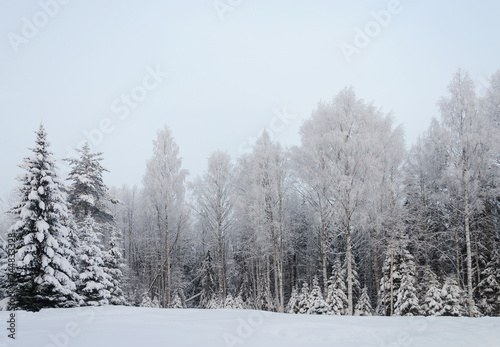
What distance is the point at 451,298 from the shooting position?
20.1m

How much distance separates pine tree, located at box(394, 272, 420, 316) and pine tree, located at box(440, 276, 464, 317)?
1543 mm

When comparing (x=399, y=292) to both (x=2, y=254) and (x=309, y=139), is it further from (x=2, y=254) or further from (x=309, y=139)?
(x=2, y=254)

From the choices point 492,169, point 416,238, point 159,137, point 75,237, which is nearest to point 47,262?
point 75,237

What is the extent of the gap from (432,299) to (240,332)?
18.3 meters

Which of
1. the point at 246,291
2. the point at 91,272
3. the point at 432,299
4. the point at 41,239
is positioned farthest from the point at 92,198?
the point at 432,299

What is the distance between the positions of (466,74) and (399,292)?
13.9 m

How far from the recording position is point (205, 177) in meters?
23.0

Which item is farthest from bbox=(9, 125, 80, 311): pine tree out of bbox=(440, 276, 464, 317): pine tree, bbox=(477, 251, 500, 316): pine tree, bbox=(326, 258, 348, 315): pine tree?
bbox=(477, 251, 500, 316): pine tree

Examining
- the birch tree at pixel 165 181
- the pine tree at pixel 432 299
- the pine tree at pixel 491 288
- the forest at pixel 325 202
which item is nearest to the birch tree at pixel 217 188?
the forest at pixel 325 202

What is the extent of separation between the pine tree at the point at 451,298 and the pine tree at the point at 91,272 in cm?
2036

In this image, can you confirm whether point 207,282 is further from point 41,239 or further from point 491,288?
point 491,288

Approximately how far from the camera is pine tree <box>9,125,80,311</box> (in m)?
13.2

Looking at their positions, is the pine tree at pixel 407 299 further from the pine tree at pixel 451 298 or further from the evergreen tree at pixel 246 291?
the evergreen tree at pixel 246 291

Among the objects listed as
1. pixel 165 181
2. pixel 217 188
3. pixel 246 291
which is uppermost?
pixel 165 181
